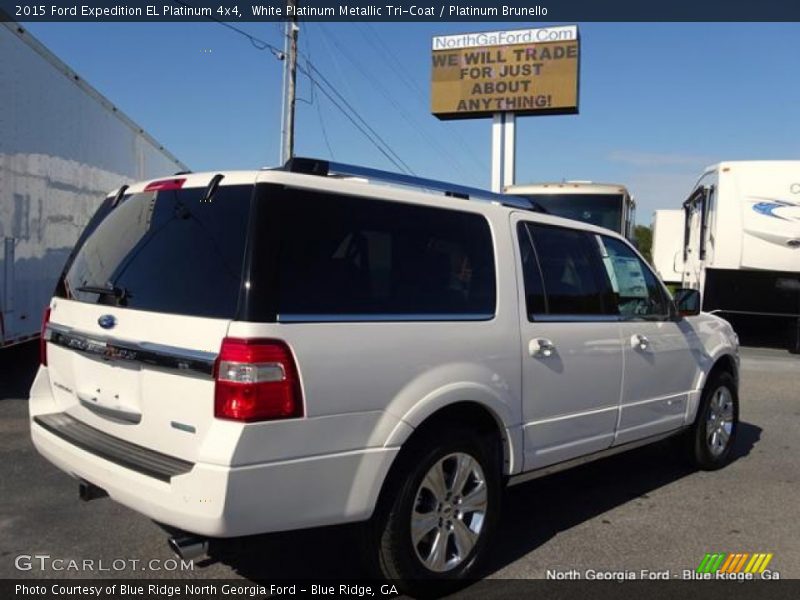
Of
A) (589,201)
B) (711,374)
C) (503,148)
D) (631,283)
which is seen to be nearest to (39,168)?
(631,283)

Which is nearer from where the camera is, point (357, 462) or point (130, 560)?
A: point (357, 462)

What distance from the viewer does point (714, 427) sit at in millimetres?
5875

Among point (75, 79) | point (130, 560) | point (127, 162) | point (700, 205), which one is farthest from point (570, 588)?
point (700, 205)

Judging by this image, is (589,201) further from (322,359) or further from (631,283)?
(322,359)

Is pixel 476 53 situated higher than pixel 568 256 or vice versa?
pixel 476 53

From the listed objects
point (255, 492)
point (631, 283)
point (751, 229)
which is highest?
point (751, 229)

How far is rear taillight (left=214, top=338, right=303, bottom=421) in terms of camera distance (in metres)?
2.83

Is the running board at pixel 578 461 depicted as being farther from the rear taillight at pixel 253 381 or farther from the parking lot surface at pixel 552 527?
the rear taillight at pixel 253 381

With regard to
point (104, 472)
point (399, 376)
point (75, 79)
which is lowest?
point (104, 472)

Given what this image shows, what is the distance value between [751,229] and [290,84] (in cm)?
1387

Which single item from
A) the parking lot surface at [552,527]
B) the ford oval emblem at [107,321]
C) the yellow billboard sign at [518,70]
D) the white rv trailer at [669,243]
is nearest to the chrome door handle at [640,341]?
the parking lot surface at [552,527]

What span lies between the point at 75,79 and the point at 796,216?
37.6 ft

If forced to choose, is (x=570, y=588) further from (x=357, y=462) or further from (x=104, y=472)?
(x=104, y=472)

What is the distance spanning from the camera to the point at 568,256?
4.54 m
